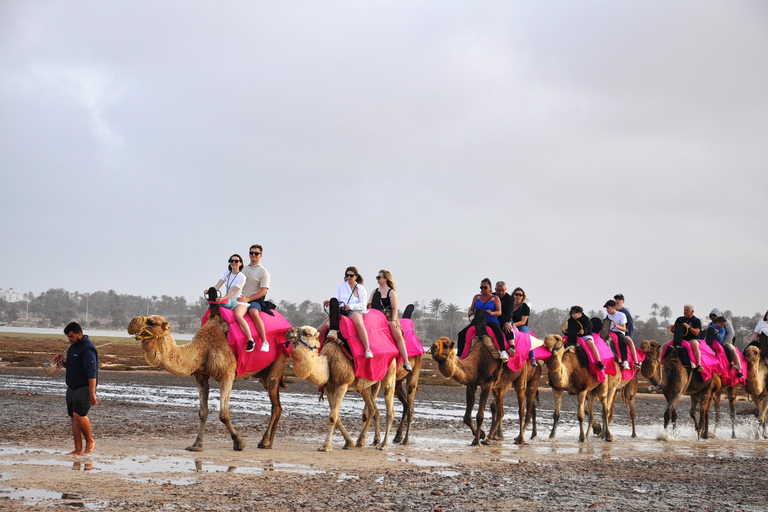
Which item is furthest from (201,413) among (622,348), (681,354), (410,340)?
(681,354)

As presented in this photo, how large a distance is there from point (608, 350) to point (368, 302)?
6310 mm

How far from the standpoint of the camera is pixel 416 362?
16.0m

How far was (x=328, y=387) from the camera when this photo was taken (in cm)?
1397

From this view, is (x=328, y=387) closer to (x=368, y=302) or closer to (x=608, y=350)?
(x=368, y=302)

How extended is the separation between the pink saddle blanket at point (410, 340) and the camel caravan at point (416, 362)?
22 mm

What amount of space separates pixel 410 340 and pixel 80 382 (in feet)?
21.4

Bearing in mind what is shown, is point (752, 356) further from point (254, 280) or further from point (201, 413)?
point (201, 413)

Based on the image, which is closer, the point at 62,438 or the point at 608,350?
the point at 62,438

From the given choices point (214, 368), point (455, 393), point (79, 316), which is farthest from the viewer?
point (79, 316)

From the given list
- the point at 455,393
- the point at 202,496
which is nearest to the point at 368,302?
the point at 202,496

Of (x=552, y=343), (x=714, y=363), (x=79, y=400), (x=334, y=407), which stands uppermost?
(x=552, y=343)

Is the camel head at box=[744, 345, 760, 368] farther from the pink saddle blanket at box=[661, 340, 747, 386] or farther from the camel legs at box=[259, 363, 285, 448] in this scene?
the camel legs at box=[259, 363, 285, 448]

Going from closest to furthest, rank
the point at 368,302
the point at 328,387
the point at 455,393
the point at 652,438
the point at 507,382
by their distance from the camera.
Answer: the point at 328,387
the point at 368,302
the point at 507,382
the point at 652,438
the point at 455,393

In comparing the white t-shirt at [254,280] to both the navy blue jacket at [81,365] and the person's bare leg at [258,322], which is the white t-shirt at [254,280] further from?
the navy blue jacket at [81,365]
